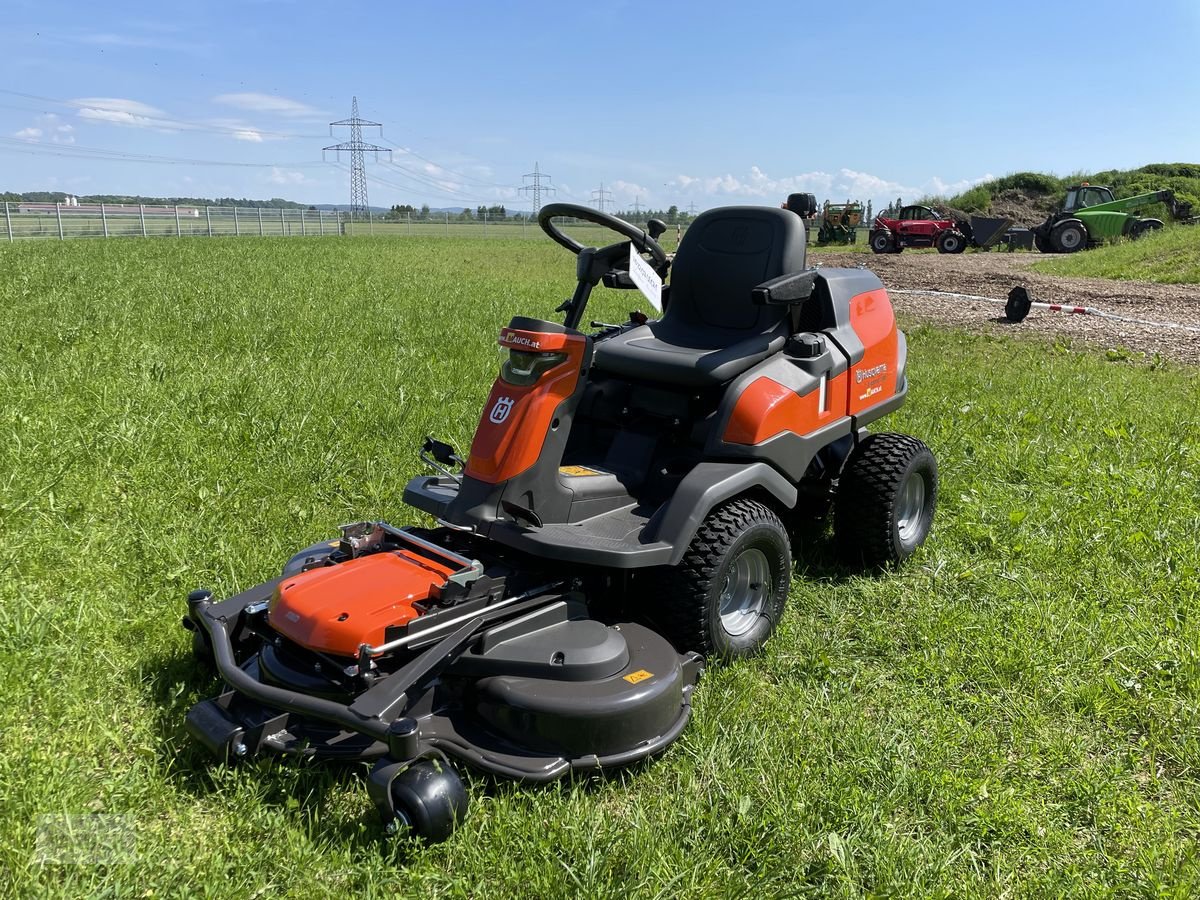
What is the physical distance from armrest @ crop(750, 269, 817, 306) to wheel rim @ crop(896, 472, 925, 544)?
1214mm

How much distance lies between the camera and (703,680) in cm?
331

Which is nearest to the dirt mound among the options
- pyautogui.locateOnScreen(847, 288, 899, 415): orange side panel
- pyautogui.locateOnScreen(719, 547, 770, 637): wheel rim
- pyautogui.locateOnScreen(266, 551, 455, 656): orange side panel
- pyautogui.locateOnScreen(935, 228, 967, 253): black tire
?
pyautogui.locateOnScreen(935, 228, 967, 253): black tire

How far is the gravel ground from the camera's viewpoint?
34.0 ft

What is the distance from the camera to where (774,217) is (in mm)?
4070

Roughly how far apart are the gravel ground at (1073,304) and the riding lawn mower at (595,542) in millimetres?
7056

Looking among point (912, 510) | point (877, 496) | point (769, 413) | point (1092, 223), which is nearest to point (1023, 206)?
point (1092, 223)

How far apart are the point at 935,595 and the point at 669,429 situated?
152cm

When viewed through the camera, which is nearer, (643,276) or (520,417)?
(520,417)

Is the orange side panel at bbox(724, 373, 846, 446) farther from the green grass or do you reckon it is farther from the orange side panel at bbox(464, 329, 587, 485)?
the green grass

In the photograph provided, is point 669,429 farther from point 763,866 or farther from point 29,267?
point 29,267

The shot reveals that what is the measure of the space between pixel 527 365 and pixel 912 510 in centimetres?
243

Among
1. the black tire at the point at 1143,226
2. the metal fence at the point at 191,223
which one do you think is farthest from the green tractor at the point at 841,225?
the black tire at the point at 1143,226

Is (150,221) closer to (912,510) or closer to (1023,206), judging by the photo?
(1023,206)

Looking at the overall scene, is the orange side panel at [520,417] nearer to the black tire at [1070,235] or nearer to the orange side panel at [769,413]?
the orange side panel at [769,413]
